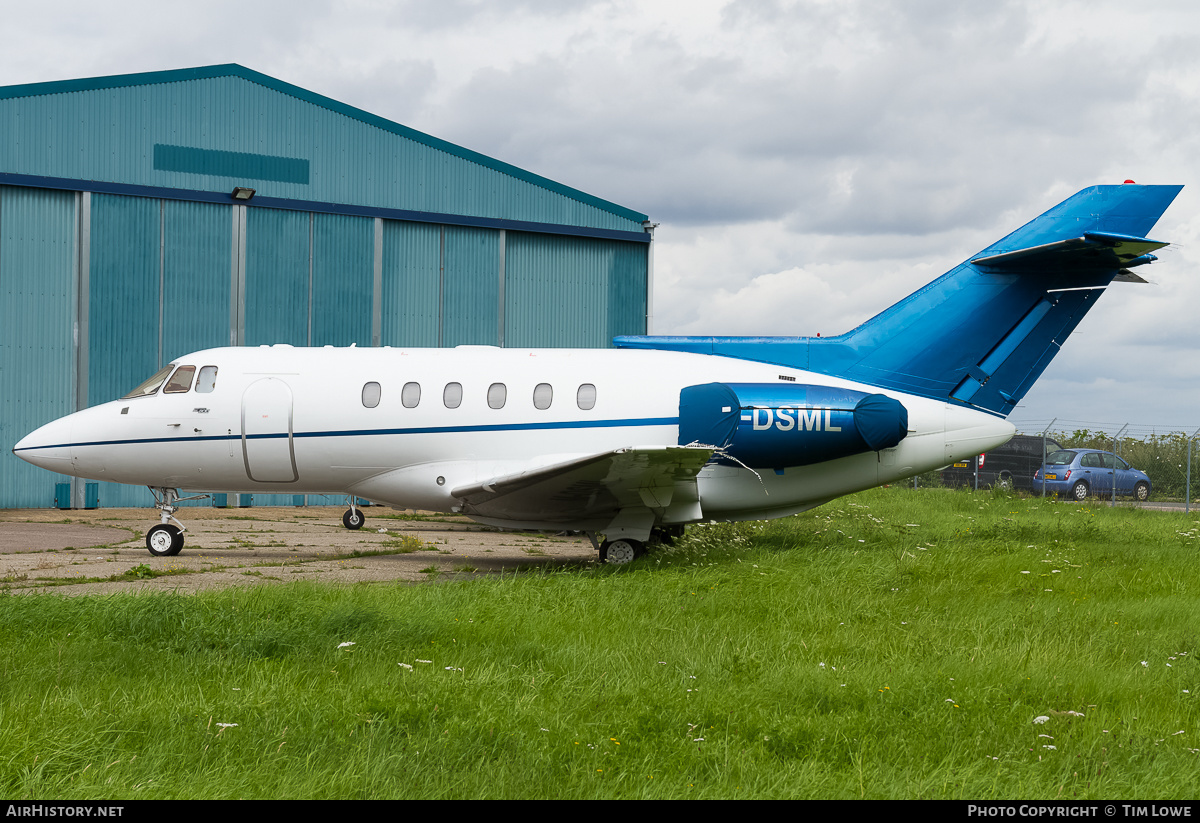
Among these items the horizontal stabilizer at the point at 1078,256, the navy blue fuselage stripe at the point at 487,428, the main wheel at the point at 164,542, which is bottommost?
the main wheel at the point at 164,542

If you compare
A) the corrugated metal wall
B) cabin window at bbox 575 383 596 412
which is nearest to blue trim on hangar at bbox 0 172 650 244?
the corrugated metal wall

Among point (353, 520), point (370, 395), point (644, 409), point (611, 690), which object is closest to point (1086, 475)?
point (644, 409)

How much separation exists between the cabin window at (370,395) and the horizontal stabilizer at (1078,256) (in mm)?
8268

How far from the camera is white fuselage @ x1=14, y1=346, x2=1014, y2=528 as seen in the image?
1245 cm

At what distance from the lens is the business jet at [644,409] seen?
479 inches

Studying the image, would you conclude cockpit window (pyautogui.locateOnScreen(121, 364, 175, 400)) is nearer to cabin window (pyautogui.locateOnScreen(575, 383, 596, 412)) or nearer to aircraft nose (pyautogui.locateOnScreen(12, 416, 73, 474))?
aircraft nose (pyautogui.locateOnScreen(12, 416, 73, 474))

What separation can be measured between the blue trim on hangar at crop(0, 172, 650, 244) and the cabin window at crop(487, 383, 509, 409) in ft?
37.9

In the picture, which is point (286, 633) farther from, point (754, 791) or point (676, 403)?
point (676, 403)

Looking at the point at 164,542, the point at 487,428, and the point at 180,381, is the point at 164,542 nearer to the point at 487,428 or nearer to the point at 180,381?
the point at 180,381

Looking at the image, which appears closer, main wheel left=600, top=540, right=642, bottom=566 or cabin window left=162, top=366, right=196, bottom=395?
main wheel left=600, top=540, right=642, bottom=566

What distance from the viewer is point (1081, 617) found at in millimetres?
8547

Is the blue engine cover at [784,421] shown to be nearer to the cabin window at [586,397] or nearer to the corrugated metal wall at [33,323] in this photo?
the cabin window at [586,397]

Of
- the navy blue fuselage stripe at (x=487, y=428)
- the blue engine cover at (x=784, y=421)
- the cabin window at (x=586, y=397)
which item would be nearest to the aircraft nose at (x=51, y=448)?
the navy blue fuselage stripe at (x=487, y=428)

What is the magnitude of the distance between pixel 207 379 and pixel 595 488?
5.68 m
